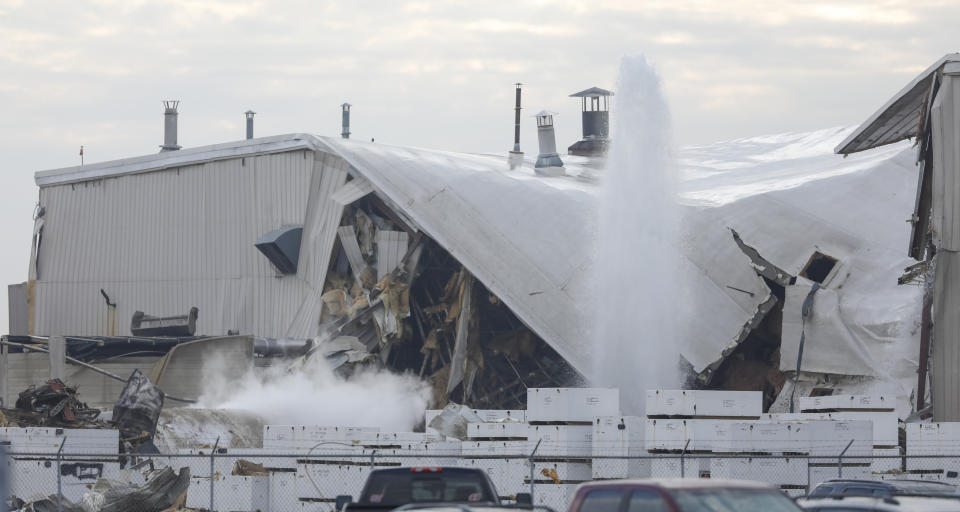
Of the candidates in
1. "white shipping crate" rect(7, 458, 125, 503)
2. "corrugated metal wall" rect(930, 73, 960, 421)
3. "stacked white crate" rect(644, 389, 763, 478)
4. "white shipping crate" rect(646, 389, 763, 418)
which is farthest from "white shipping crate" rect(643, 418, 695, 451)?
"white shipping crate" rect(7, 458, 125, 503)

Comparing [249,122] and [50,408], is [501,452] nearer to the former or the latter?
[50,408]

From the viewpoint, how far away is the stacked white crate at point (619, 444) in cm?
2402

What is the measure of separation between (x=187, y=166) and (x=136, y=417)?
68.8ft

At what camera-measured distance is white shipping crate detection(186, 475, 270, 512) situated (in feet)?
78.2

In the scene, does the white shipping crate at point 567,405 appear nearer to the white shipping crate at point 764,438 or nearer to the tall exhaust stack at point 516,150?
the white shipping crate at point 764,438

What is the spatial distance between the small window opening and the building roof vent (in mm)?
16729

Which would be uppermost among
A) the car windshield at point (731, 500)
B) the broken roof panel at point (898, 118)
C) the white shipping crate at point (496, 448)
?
the broken roof panel at point (898, 118)

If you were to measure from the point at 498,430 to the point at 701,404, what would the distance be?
3.60 m

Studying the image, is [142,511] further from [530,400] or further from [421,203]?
[421,203]

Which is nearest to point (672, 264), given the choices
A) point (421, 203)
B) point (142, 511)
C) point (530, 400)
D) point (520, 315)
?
point (520, 315)

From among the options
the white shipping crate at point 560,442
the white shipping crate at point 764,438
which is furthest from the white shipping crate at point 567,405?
the white shipping crate at point 764,438

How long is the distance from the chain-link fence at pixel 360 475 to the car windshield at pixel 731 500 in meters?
10.9

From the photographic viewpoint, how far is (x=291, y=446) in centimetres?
2575

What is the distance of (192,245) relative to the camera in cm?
5141
